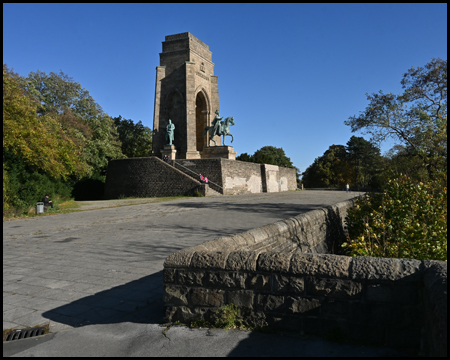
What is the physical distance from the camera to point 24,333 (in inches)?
136

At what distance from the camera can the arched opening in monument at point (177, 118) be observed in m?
34.8

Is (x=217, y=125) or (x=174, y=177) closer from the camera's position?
(x=174, y=177)

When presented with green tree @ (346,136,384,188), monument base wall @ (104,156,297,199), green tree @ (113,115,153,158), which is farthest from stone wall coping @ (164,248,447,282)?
green tree @ (346,136,384,188)

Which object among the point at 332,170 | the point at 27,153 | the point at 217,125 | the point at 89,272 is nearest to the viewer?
the point at 89,272

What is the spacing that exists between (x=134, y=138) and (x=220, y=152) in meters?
19.6

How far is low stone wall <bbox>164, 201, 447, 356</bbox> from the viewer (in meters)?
2.73

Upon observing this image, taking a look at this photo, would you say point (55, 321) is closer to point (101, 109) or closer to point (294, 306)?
point (294, 306)

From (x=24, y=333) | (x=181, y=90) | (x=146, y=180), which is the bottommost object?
(x=24, y=333)

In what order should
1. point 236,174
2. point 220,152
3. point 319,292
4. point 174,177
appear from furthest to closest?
point 220,152 < point 236,174 < point 174,177 < point 319,292

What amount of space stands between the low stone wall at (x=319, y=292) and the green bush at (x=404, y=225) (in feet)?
6.98

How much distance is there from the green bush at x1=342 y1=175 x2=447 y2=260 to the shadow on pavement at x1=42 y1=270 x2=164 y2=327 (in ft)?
8.81

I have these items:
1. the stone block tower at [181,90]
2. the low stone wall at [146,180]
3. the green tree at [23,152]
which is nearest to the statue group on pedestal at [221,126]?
the stone block tower at [181,90]

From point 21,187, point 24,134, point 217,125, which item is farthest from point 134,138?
point 24,134

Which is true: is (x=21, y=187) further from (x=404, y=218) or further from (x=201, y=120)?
(x=201, y=120)
